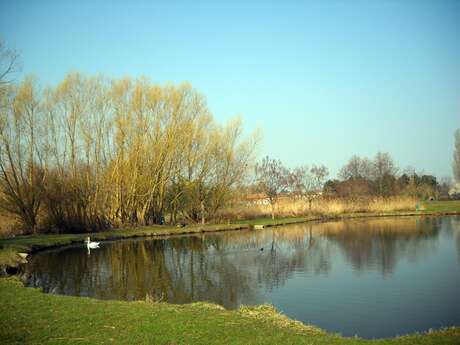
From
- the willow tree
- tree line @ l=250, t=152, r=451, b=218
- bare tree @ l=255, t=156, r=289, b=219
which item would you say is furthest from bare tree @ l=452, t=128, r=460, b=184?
the willow tree

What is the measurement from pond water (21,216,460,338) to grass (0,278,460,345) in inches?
79.4

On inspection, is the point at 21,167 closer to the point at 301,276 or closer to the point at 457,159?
the point at 301,276

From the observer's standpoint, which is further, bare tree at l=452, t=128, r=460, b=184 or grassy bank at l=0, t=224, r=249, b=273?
bare tree at l=452, t=128, r=460, b=184

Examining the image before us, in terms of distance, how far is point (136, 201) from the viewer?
1756 inches

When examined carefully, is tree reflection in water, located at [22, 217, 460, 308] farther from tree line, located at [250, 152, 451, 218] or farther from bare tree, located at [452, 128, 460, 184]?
bare tree, located at [452, 128, 460, 184]

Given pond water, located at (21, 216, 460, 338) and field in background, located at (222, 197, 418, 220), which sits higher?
field in background, located at (222, 197, 418, 220)

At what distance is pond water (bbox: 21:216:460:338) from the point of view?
12.6m

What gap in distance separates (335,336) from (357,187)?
197 feet

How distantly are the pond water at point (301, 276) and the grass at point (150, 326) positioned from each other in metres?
2.02

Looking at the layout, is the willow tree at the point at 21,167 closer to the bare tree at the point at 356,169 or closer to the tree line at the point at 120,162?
the tree line at the point at 120,162

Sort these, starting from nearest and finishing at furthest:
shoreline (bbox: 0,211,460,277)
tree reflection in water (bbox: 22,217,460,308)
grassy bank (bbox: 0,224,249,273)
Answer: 1. tree reflection in water (bbox: 22,217,460,308)
2. grassy bank (bbox: 0,224,249,273)
3. shoreline (bbox: 0,211,460,277)

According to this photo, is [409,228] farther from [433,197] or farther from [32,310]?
[433,197]

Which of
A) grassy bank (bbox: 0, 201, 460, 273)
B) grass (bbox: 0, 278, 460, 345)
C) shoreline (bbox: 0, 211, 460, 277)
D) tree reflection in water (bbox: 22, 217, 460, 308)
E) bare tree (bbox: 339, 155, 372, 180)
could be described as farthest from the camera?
bare tree (bbox: 339, 155, 372, 180)

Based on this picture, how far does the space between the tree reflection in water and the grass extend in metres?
2.66
